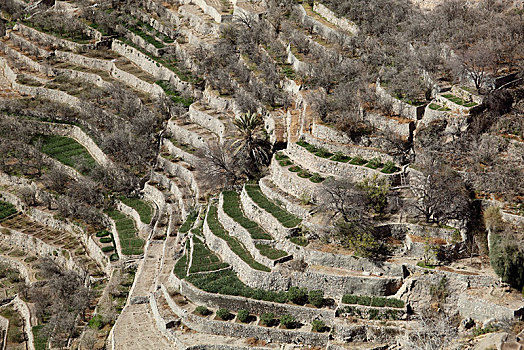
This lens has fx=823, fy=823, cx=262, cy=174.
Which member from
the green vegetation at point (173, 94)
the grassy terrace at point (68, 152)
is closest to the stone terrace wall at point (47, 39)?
the grassy terrace at point (68, 152)

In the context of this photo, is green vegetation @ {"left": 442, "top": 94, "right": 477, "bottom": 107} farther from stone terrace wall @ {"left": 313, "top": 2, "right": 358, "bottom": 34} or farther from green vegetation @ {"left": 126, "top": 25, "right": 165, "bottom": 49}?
green vegetation @ {"left": 126, "top": 25, "right": 165, "bottom": 49}

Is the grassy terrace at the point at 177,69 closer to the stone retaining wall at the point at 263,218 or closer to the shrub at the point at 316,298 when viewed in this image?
the stone retaining wall at the point at 263,218

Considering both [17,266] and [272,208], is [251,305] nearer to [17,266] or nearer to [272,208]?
[272,208]

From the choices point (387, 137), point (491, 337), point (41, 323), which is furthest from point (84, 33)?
point (491, 337)

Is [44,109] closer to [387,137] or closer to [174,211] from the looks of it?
[174,211]

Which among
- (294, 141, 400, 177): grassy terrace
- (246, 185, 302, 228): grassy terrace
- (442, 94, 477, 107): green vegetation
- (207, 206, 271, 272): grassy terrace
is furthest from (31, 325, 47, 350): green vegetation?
(442, 94, 477, 107): green vegetation

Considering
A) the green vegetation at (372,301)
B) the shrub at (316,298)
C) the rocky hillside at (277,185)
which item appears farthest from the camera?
the shrub at (316,298)
